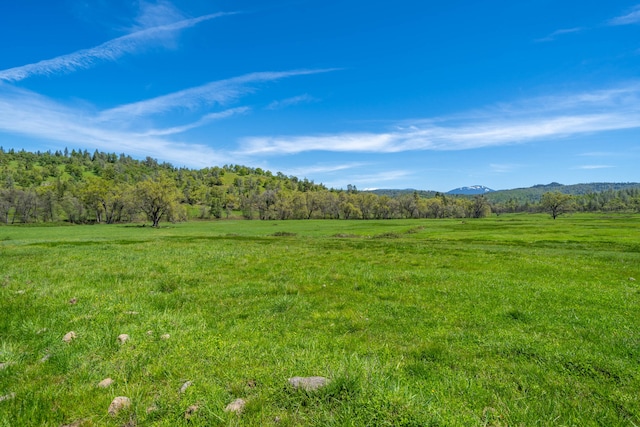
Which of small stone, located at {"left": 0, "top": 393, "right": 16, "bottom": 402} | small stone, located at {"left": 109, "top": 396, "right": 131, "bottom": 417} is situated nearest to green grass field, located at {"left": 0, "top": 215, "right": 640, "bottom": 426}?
small stone, located at {"left": 0, "top": 393, "right": 16, "bottom": 402}

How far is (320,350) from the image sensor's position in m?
7.78

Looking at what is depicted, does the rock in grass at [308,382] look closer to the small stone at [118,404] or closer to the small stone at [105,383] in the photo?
the small stone at [118,404]

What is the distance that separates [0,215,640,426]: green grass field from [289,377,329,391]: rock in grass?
15 centimetres

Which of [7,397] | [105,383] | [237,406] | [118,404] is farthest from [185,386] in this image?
[7,397]

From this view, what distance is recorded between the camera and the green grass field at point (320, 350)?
17.3ft

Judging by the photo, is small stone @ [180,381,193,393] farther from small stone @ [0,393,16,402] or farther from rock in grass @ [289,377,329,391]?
small stone @ [0,393,16,402]

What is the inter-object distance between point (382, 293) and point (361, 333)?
4.72 metres

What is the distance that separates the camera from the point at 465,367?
23.8ft

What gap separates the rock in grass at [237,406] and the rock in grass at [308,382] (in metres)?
0.95

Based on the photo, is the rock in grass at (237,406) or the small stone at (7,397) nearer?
the rock in grass at (237,406)

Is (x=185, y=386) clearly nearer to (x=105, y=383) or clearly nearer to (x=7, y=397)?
(x=105, y=383)

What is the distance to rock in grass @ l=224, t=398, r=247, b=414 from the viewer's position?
17.2ft

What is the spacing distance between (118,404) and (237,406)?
213cm

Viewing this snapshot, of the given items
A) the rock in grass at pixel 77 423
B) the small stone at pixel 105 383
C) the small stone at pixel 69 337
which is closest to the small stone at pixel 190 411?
the rock in grass at pixel 77 423
